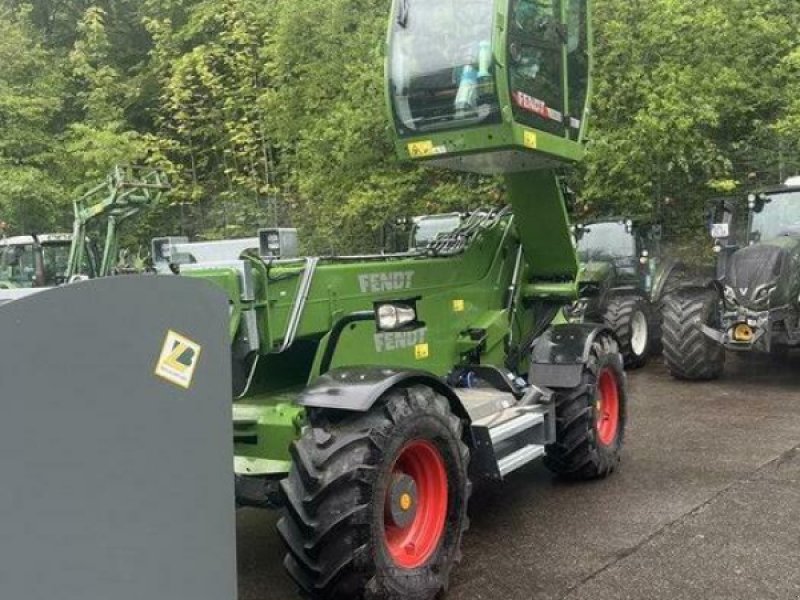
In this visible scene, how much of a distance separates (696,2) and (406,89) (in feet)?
29.5

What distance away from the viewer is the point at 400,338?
5344 mm

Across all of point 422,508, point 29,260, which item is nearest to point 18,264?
point 29,260

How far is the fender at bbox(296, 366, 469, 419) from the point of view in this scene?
150 inches

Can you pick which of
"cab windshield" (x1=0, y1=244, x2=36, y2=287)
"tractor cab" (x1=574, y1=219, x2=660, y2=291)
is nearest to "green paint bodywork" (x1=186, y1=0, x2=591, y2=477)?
"tractor cab" (x1=574, y1=219, x2=660, y2=291)

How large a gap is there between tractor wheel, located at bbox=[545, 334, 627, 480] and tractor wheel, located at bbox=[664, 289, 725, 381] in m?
3.84

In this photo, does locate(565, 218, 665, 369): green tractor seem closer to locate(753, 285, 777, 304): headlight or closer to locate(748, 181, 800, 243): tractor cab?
locate(748, 181, 800, 243): tractor cab

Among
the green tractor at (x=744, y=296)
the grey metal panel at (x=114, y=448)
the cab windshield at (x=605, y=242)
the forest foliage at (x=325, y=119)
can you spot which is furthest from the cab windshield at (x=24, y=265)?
the grey metal panel at (x=114, y=448)

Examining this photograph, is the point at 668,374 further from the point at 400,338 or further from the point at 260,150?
the point at 260,150

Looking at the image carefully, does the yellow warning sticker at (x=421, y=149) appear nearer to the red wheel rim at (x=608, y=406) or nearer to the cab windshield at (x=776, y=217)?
the red wheel rim at (x=608, y=406)

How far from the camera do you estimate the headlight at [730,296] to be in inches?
376

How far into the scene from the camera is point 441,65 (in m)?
5.37

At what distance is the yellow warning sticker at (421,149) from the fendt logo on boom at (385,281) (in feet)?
2.62

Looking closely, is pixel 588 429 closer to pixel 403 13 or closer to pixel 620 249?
pixel 403 13

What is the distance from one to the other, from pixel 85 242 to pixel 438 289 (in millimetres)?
11307
